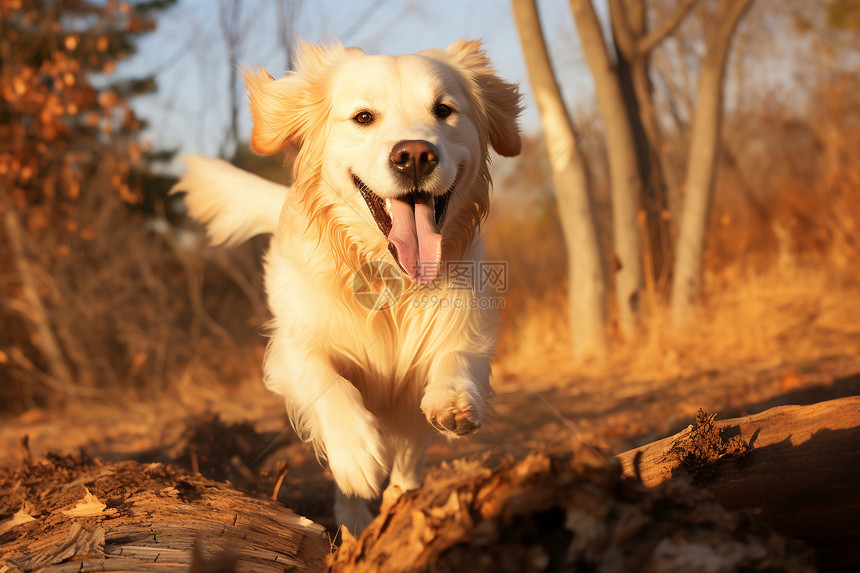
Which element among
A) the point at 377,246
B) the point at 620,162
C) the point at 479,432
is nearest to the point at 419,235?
the point at 377,246

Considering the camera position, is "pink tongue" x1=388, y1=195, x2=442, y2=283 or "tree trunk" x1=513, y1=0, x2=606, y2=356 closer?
"pink tongue" x1=388, y1=195, x2=442, y2=283

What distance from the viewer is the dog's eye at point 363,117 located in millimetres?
2541

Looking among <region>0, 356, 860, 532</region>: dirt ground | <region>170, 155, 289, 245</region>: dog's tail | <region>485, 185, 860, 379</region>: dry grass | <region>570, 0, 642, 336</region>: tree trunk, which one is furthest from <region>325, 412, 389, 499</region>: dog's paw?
<region>570, 0, 642, 336</region>: tree trunk

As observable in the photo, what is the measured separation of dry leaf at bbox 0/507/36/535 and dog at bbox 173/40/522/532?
0.95 m

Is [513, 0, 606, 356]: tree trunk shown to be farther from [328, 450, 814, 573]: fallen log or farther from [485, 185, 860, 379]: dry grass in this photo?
[328, 450, 814, 573]: fallen log

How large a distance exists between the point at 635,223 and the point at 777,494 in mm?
4293

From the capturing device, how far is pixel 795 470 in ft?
5.90

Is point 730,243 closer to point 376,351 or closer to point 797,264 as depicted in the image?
point 797,264

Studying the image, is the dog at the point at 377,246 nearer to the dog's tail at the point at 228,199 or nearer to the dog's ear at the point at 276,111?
the dog's ear at the point at 276,111

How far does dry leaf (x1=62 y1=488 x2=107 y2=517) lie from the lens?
198 cm

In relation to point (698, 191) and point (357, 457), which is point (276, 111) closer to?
point (357, 457)

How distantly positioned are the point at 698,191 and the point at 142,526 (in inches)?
213

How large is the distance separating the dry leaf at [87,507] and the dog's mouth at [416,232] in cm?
128

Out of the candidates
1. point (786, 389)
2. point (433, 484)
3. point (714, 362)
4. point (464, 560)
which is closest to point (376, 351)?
point (433, 484)
